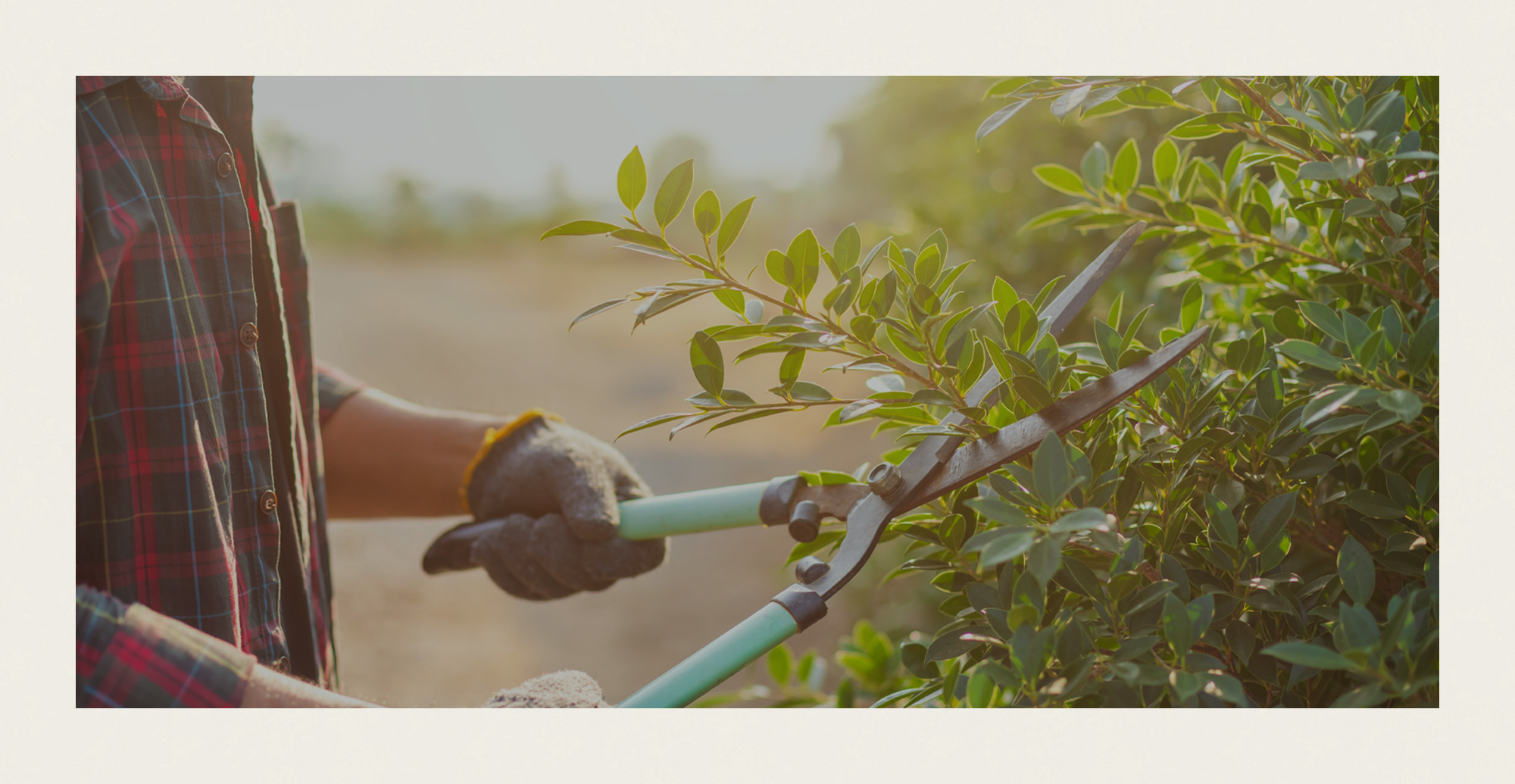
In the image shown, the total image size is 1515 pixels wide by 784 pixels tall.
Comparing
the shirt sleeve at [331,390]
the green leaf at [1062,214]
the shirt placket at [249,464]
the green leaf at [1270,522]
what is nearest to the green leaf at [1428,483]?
the green leaf at [1270,522]

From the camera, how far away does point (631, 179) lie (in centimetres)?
64

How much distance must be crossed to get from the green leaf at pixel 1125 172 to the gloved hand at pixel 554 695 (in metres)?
0.60

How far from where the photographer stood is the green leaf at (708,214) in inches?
25.5

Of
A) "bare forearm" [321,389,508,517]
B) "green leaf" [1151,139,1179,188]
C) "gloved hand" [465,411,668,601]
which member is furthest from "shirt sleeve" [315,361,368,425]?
"green leaf" [1151,139,1179,188]

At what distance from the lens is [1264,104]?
67 centimetres

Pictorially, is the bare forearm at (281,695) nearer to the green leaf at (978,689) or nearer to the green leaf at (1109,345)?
the green leaf at (978,689)

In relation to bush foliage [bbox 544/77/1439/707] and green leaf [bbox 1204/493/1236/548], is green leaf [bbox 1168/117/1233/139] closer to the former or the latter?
bush foliage [bbox 544/77/1439/707]

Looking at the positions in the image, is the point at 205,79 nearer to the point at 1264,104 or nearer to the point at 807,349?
the point at 807,349

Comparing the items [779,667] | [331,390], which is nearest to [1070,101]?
[779,667]

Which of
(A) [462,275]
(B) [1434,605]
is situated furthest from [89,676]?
(A) [462,275]

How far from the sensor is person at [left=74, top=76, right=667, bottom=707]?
0.67 metres

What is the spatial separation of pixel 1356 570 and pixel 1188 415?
153 mm

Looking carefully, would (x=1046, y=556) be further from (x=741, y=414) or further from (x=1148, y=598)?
(x=741, y=414)

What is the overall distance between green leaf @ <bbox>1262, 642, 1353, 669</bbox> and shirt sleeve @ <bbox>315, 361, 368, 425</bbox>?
114 cm
